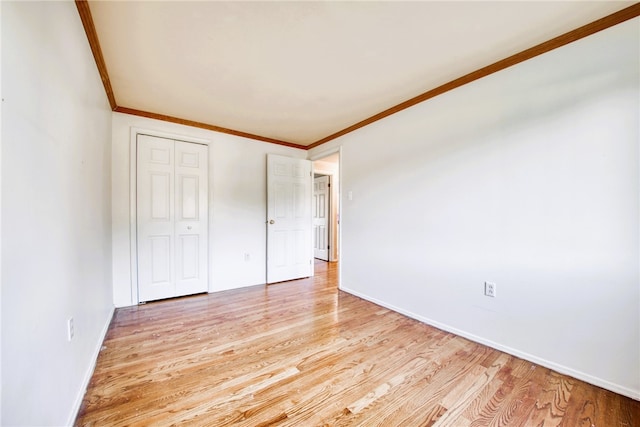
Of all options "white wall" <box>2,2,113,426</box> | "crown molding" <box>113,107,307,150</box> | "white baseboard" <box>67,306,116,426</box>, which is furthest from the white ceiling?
"white baseboard" <box>67,306,116,426</box>

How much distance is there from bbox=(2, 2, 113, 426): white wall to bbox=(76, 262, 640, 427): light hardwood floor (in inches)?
12.5

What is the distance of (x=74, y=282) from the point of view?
1.36 metres

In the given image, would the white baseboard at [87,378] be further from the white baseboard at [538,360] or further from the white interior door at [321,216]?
the white interior door at [321,216]

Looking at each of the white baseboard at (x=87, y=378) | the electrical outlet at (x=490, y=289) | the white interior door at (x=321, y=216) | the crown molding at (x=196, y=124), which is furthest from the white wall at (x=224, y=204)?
the electrical outlet at (x=490, y=289)

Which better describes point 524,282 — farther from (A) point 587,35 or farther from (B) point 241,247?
(B) point 241,247

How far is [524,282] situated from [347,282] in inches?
76.7

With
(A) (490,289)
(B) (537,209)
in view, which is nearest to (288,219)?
(A) (490,289)

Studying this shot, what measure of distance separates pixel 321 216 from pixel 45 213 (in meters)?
4.71

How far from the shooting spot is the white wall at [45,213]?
0.78 meters

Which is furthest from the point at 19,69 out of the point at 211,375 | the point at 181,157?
the point at 181,157

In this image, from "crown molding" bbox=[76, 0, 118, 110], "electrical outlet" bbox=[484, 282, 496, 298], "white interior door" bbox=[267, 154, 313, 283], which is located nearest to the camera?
"crown molding" bbox=[76, 0, 118, 110]

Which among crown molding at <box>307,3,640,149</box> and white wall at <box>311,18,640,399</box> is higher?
crown molding at <box>307,3,640,149</box>

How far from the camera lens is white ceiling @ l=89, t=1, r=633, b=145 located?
145 centimetres

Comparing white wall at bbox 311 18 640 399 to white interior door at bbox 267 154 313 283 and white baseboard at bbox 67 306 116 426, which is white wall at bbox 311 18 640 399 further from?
white baseboard at bbox 67 306 116 426
